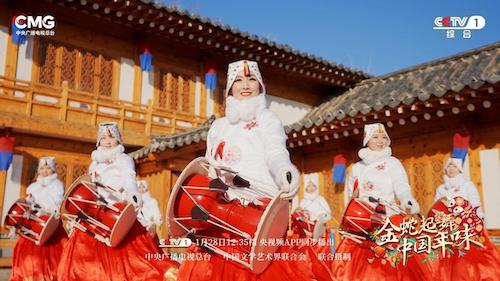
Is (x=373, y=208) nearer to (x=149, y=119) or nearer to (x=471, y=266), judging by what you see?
(x=471, y=266)

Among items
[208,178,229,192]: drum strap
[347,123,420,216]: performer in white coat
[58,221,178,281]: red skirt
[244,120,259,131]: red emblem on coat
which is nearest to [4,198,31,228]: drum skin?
[58,221,178,281]: red skirt

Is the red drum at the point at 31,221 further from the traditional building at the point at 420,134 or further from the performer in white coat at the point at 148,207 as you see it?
the traditional building at the point at 420,134

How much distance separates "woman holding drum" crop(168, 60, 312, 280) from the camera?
2.66 meters

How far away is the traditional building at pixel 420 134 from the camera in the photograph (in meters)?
6.80

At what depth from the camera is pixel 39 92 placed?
9234mm

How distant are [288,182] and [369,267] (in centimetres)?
225

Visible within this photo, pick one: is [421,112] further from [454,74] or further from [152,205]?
[152,205]

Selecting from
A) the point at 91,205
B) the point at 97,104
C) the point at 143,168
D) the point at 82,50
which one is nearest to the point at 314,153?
the point at 143,168

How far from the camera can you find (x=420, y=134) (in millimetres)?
8172

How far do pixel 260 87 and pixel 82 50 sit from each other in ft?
25.6

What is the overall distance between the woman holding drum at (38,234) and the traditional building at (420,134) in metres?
3.12

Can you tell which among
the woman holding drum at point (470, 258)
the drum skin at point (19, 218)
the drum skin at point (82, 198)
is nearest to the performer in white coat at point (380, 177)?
the woman holding drum at point (470, 258)

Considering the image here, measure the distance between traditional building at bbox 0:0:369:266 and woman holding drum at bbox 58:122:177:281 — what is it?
13.8 feet

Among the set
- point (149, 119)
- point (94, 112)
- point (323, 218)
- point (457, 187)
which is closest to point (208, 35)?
point (149, 119)
